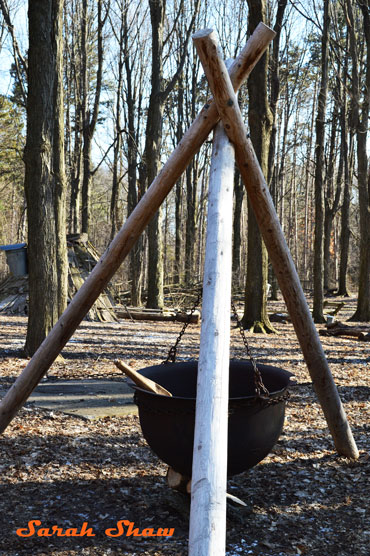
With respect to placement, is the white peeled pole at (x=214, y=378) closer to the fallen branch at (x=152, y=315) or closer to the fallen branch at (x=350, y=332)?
the fallen branch at (x=350, y=332)

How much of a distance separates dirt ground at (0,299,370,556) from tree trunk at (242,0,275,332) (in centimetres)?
488

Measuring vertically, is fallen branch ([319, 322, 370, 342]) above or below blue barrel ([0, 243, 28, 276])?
below

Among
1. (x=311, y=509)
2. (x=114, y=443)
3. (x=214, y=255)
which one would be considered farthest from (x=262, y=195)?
(x=114, y=443)

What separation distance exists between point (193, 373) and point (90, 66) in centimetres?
2218

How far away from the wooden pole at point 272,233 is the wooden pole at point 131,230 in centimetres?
14

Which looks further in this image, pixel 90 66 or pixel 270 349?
pixel 90 66

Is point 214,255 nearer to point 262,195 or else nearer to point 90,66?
point 262,195

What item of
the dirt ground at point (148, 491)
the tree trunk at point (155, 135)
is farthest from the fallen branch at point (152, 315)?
the dirt ground at point (148, 491)

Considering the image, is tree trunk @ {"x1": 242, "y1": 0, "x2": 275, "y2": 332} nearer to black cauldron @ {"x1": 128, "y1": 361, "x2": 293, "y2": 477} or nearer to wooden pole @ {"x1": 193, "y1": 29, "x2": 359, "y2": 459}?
wooden pole @ {"x1": 193, "y1": 29, "x2": 359, "y2": 459}

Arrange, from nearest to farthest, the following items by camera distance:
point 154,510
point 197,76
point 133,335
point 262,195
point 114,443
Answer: point 154,510 → point 262,195 → point 114,443 → point 133,335 → point 197,76

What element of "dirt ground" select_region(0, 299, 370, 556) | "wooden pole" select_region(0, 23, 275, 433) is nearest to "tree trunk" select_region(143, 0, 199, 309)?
"dirt ground" select_region(0, 299, 370, 556)

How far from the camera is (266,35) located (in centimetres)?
304
